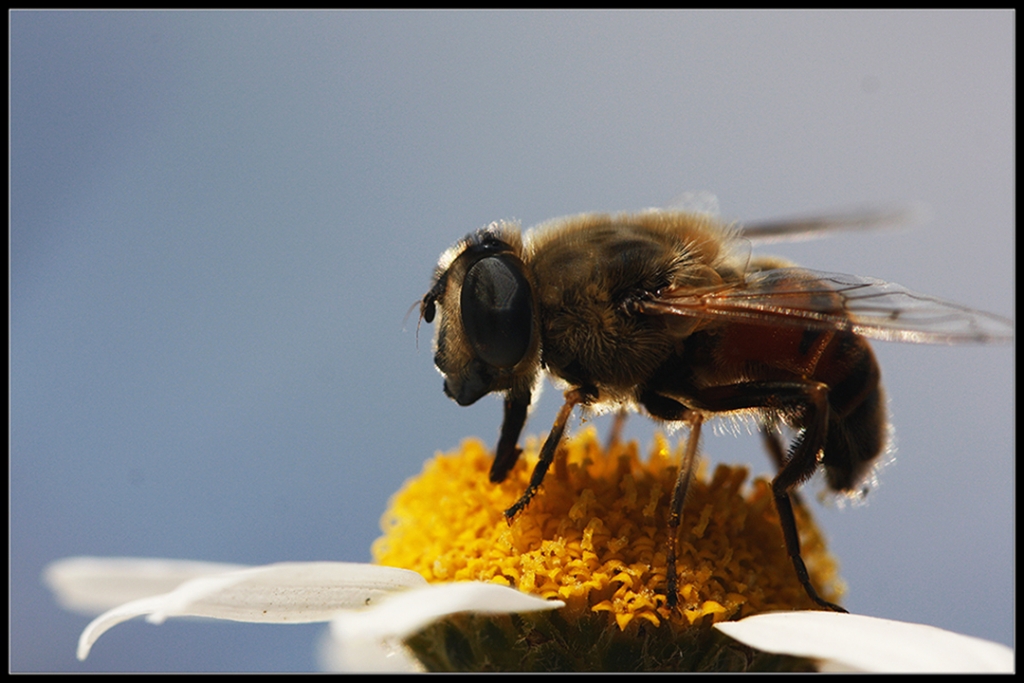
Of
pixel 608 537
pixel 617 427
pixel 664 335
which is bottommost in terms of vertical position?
pixel 608 537

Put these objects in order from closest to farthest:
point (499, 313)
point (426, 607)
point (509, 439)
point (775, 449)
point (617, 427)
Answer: point (426, 607), point (499, 313), point (509, 439), point (775, 449), point (617, 427)

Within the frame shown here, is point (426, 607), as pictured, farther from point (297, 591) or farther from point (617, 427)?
point (617, 427)

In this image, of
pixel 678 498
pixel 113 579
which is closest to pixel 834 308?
pixel 678 498

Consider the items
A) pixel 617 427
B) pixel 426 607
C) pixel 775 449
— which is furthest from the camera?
pixel 617 427

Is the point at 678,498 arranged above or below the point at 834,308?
below

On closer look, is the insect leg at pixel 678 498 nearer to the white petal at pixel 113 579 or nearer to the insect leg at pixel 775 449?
the insect leg at pixel 775 449

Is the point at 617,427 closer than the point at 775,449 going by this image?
No

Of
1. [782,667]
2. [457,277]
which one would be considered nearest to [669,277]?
[457,277]

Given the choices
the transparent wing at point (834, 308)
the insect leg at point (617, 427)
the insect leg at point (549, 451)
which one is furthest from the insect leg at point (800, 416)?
the insect leg at point (617, 427)
